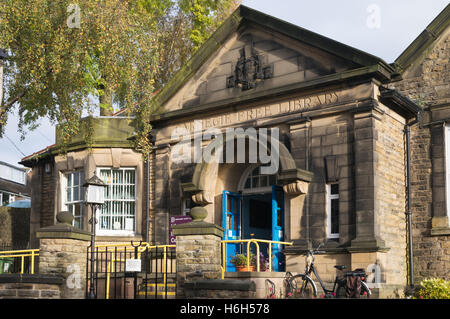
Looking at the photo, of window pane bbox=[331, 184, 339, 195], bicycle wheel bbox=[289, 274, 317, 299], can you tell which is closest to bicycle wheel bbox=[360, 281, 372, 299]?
bicycle wheel bbox=[289, 274, 317, 299]

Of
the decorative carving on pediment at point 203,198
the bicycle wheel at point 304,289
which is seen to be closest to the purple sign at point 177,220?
the decorative carving on pediment at point 203,198

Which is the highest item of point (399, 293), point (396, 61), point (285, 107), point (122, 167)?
point (396, 61)

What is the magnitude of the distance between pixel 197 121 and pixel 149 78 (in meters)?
1.83

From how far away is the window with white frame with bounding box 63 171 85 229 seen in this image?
66.0 feet

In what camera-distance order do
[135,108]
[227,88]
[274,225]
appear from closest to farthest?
[274,225] < [227,88] < [135,108]

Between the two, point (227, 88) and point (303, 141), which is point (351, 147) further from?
point (227, 88)

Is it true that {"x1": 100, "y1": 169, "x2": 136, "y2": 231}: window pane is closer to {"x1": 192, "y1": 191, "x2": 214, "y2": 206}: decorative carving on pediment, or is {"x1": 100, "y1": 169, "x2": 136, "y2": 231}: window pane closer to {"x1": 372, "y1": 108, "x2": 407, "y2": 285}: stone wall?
{"x1": 192, "y1": 191, "x2": 214, "y2": 206}: decorative carving on pediment

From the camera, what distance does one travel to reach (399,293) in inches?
591

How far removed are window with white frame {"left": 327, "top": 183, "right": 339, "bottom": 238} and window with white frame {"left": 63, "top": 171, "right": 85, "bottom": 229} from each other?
321 inches

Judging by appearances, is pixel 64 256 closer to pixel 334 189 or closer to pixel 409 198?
pixel 334 189

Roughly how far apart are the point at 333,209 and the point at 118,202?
283 inches

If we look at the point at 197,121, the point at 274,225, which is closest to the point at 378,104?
the point at 274,225

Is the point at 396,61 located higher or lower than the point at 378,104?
higher

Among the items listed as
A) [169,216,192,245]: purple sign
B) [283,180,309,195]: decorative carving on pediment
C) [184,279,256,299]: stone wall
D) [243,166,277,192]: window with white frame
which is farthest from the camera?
[243,166,277,192]: window with white frame
